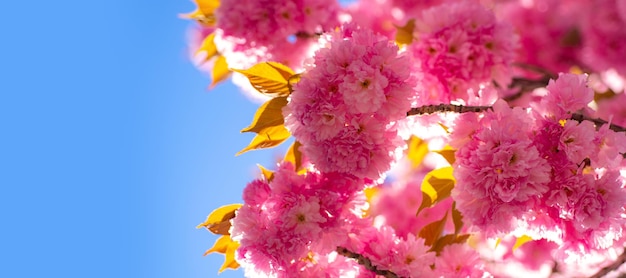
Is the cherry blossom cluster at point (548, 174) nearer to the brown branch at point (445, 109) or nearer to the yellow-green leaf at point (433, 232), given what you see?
the brown branch at point (445, 109)

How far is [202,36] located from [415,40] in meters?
1.28

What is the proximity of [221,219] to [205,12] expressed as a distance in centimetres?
76

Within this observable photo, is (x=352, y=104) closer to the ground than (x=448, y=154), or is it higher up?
higher up

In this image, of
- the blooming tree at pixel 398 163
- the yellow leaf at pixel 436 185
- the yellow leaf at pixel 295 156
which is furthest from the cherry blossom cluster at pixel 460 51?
the yellow leaf at pixel 295 156

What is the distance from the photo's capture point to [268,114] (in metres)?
1.18

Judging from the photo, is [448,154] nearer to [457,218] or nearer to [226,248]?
[457,218]

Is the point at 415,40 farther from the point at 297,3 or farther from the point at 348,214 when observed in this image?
the point at 348,214

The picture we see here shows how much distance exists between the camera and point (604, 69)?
281cm

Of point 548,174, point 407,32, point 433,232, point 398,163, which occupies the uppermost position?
point 407,32

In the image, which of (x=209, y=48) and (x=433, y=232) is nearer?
(x=433, y=232)

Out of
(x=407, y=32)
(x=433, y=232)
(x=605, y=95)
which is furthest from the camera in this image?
(x=605, y=95)

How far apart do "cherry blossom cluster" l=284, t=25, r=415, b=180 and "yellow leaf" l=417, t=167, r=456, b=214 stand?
15 centimetres

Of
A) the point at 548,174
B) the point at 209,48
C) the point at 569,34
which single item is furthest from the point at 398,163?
the point at 569,34

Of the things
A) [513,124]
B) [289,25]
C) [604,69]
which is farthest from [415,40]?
[604,69]
